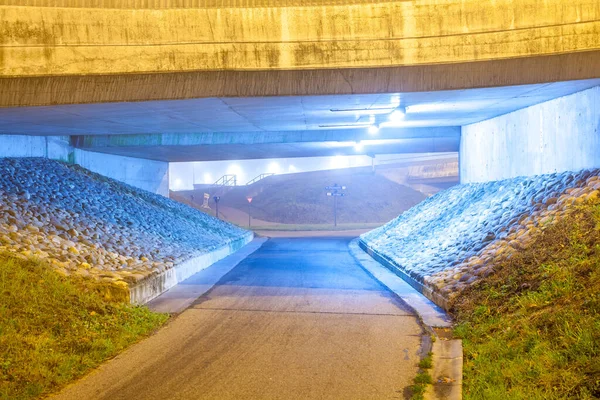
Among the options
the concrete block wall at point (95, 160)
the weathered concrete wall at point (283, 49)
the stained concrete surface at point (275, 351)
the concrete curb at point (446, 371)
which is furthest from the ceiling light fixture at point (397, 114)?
the concrete block wall at point (95, 160)

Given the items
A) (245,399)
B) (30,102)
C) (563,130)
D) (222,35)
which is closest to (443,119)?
(563,130)

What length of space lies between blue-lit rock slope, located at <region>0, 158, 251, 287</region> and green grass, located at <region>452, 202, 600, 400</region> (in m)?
6.57

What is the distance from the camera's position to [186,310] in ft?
35.1

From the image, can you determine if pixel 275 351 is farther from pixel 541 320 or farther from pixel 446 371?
pixel 541 320

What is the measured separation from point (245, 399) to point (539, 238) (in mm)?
7173

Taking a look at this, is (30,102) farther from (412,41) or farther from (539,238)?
(539,238)

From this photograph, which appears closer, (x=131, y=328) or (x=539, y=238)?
(x=131, y=328)

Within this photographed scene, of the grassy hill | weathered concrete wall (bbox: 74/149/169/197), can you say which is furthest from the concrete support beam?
the grassy hill

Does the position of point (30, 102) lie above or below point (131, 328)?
above

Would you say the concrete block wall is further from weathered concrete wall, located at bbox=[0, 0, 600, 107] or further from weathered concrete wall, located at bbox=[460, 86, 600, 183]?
weathered concrete wall, located at bbox=[460, 86, 600, 183]

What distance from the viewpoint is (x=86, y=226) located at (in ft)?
47.0

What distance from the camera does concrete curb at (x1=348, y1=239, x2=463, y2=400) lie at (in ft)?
20.6

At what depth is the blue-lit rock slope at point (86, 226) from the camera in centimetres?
1150

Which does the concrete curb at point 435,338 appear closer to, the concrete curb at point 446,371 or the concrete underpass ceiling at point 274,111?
the concrete curb at point 446,371
